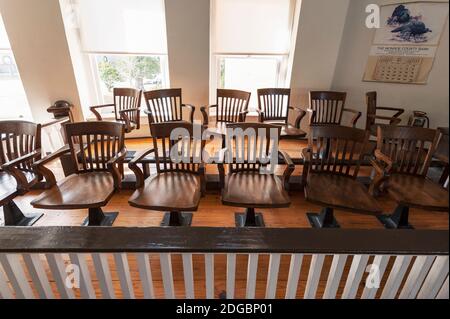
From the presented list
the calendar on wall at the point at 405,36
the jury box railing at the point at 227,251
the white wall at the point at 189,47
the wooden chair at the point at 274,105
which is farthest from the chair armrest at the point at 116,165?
the white wall at the point at 189,47

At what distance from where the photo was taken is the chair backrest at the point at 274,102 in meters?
3.04

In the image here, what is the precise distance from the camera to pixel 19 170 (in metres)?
1.66

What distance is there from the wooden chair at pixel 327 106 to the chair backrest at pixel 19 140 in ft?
9.28

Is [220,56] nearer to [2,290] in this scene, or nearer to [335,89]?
[335,89]

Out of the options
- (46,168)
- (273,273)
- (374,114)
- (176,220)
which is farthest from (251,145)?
Result: (374,114)

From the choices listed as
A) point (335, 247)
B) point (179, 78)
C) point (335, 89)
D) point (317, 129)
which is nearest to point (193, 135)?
point (317, 129)

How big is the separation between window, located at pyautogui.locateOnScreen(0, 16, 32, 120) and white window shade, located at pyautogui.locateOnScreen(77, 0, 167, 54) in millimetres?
897

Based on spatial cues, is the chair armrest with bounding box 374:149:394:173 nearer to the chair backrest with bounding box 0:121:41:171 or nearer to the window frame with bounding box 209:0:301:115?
the chair backrest with bounding box 0:121:41:171

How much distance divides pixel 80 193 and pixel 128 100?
1.85 m

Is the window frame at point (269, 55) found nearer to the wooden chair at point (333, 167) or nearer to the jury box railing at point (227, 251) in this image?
the wooden chair at point (333, 167)

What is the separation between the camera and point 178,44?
3.14m

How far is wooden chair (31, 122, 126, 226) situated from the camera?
1507mm

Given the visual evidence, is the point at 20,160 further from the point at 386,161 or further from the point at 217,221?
the point at 386,161
